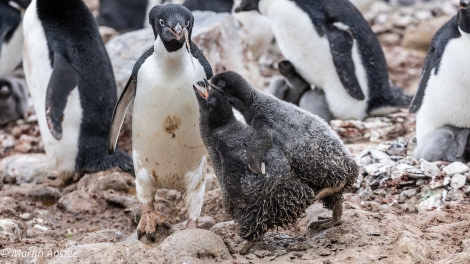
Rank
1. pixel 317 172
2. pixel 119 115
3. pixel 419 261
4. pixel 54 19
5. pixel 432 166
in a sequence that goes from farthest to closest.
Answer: pixel 54 19 < pixel 432 166 < pixel 119 115 < pixel 317 172 < pixel 419 261

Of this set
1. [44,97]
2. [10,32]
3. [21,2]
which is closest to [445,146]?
[44,97]

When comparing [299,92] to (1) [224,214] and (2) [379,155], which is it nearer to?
(2) [379,155]

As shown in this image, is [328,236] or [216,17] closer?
[328,236]

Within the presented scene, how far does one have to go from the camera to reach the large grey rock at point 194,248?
4.21 meters

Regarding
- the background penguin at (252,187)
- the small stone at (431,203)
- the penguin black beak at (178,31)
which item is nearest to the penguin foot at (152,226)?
the background penguin at (252,187)

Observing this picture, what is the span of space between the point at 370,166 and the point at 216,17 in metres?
3.14

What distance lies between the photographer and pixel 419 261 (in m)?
4.09

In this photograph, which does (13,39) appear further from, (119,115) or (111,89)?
(119,115)

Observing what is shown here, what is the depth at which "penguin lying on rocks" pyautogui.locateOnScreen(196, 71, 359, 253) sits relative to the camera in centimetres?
431

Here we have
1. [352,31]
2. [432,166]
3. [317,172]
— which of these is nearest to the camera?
[317,172]

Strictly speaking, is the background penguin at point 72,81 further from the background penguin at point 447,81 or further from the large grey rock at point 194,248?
the background penguin at point 447,81

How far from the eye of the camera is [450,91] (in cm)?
580

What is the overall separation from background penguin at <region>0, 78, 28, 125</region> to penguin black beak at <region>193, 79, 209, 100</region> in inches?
184

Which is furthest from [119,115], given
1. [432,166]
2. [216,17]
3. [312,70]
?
[216,17]
